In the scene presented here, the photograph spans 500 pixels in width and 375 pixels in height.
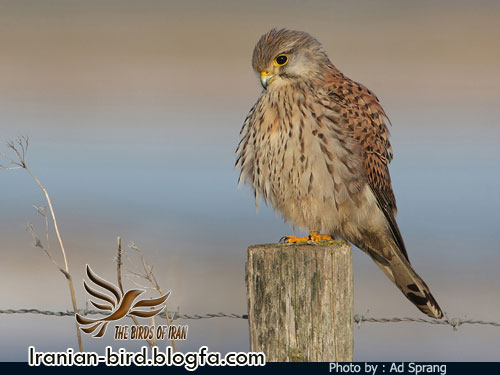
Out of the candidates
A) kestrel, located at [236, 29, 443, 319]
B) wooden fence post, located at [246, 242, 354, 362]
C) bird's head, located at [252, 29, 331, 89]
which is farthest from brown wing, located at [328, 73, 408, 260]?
wooden fence post, located at [246, 242, 354, 362]

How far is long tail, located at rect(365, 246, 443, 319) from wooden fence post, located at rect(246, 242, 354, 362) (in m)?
1.36

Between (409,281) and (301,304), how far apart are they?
1586 mm

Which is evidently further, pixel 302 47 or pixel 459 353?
pixel 459 353

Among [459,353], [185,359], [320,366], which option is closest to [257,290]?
[320,366]

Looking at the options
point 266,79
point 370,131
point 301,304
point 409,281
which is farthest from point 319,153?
point 301,304

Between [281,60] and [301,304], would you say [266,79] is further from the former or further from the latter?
[301,304]

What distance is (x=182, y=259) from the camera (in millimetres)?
8969

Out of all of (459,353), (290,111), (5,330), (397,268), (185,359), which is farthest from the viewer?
(5,330)

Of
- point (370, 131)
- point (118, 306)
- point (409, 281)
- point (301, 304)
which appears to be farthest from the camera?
point (409, 281)

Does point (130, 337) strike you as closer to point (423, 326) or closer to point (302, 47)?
point (302, 47)

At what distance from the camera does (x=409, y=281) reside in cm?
459

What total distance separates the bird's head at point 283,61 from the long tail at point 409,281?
1100 mm

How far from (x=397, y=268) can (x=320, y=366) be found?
64.0 inches

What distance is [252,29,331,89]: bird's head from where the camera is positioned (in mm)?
4512
